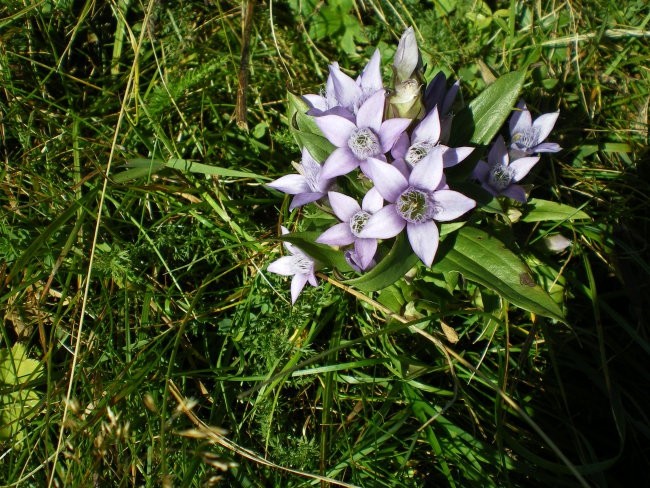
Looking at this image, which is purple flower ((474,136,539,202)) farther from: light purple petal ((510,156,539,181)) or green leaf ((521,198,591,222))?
green leaf ((521,198,591,222))

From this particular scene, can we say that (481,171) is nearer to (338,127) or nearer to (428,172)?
(428,172)

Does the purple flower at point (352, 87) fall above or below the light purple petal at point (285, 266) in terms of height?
above

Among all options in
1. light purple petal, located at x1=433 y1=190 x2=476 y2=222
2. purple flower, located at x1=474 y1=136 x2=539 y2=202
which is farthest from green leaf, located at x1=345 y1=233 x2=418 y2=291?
purple flower, located at x1=474 y1=136 x2=539 y2=202

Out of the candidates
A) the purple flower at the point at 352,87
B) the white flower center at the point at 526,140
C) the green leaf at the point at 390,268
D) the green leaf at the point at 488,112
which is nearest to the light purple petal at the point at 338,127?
the purple flower at the point at 352,87

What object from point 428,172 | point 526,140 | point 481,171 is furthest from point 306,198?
point 526,140

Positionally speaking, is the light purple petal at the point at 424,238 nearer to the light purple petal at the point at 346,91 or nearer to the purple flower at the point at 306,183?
the purple flower at the point at 306,183

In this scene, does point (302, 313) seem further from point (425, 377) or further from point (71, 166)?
point (71, 166)
